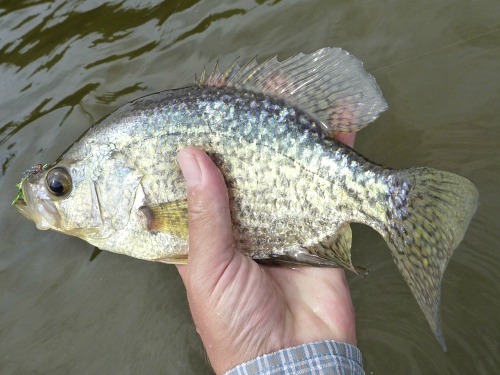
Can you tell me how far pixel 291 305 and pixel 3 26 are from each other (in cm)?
443

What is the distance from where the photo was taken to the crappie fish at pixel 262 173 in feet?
7.57

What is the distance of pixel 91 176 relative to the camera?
8.20 feet

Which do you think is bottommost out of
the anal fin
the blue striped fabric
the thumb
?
the blue striped fabric

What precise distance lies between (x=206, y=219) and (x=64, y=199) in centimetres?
84

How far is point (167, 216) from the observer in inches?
98.6

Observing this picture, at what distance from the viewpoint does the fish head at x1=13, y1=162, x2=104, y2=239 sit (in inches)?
99.0

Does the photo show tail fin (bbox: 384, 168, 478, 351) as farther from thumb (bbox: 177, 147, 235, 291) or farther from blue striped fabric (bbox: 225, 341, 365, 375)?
thumb (bbox: 177, 147, 235, 291)

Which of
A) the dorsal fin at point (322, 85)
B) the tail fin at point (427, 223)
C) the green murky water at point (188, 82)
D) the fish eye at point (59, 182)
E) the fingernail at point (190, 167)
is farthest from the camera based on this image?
the green murky water at point (188, 82)

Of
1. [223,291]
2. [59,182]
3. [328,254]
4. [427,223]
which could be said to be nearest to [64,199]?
[59,182]

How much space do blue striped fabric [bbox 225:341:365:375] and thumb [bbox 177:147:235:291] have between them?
0.45 meters

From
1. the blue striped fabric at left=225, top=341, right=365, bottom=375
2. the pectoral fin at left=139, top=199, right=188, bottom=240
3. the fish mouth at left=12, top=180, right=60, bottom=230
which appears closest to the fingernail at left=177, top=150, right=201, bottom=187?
the pectoral fin at left=139, top=199, right=188, bottom=240

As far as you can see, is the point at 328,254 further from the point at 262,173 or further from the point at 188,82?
the point at 188,82

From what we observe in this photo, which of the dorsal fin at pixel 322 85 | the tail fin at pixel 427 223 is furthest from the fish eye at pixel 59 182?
the tail fin at pixel 427 223

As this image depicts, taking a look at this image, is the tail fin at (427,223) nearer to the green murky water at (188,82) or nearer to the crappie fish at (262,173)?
the crappie fish at (262,173)
